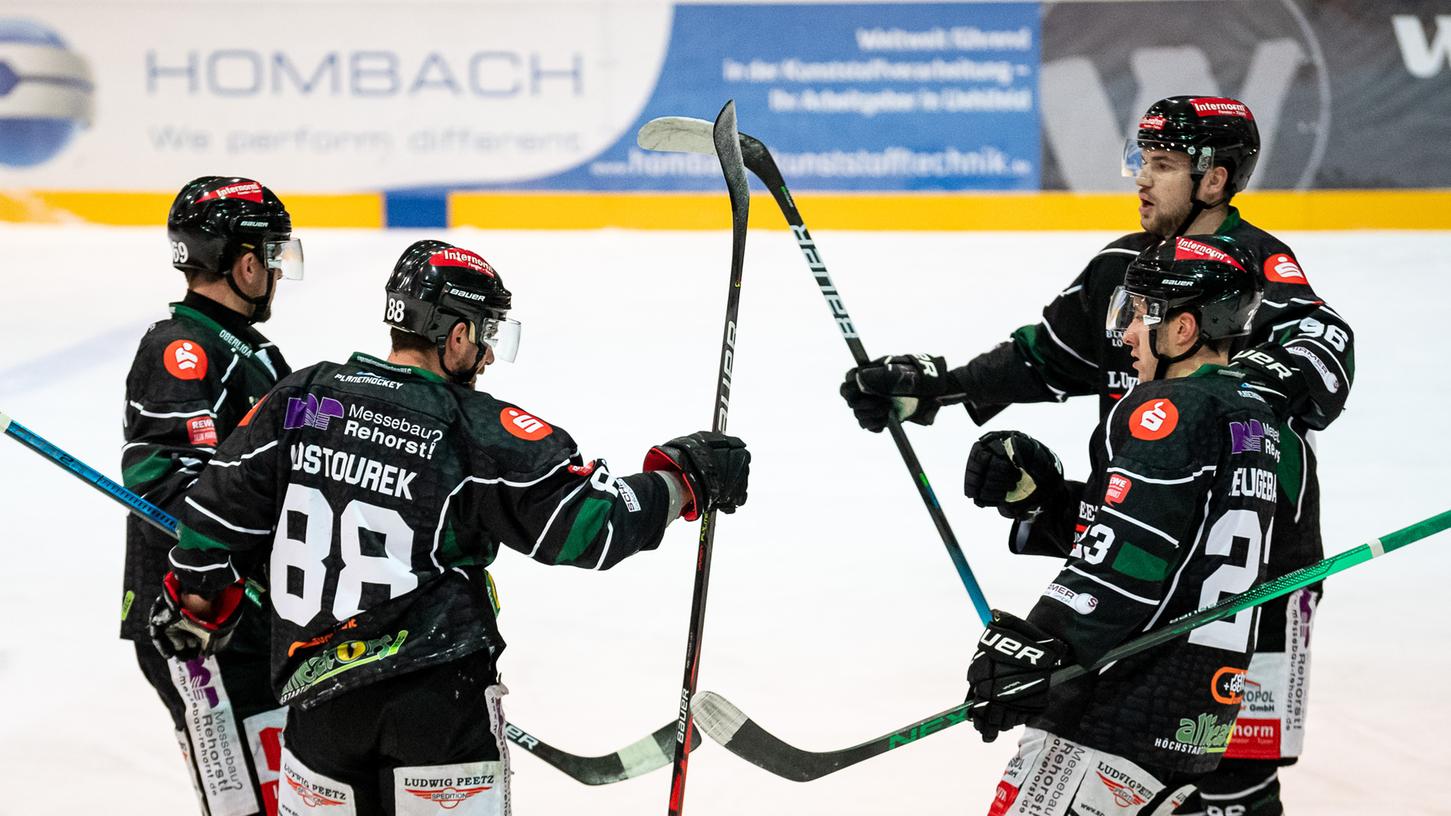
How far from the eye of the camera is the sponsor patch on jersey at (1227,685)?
218cm

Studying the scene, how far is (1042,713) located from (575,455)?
74 centimetres

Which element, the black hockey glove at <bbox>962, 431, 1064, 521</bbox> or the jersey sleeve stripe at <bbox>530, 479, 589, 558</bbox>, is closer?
the jersey sleeve stripe at <bbox>530, 479, 589, 558</bbox>

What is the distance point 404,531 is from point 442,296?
0.34 m

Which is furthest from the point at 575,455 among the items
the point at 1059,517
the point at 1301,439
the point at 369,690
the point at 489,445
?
the point at 1301,439

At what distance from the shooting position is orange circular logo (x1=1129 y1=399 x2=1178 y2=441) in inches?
79.6

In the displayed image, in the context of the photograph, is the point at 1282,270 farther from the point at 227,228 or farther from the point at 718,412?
the point at 227,228

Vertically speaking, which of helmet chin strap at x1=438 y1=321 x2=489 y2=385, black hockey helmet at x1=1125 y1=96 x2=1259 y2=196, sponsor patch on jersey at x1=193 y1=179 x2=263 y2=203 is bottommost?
helmet chin strap at x1=438 y1=321 x2=489 y2=385

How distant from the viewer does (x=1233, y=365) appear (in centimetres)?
250

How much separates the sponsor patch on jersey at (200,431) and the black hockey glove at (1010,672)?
126 cm

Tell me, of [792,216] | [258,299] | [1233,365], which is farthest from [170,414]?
[1233,365]

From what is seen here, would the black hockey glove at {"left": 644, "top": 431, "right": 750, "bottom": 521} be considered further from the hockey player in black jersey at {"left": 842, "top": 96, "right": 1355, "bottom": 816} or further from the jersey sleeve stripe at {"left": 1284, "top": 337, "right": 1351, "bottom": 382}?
the jersey sleeve stripe at {"left": 1284, "top": 337, "right": 1351, "bottom": 382}

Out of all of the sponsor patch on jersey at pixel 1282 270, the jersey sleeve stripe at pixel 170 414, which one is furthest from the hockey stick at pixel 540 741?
the sponsor patch on jersey at pixel 1282 270

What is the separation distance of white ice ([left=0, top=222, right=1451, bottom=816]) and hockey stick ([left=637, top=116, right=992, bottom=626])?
588 mm

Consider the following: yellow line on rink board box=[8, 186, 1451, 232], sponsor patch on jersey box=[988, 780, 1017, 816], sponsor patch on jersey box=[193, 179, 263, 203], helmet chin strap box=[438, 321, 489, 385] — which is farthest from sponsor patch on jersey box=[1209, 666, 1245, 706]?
yellow line on rink board box=[8, 186, 1451, 232]
